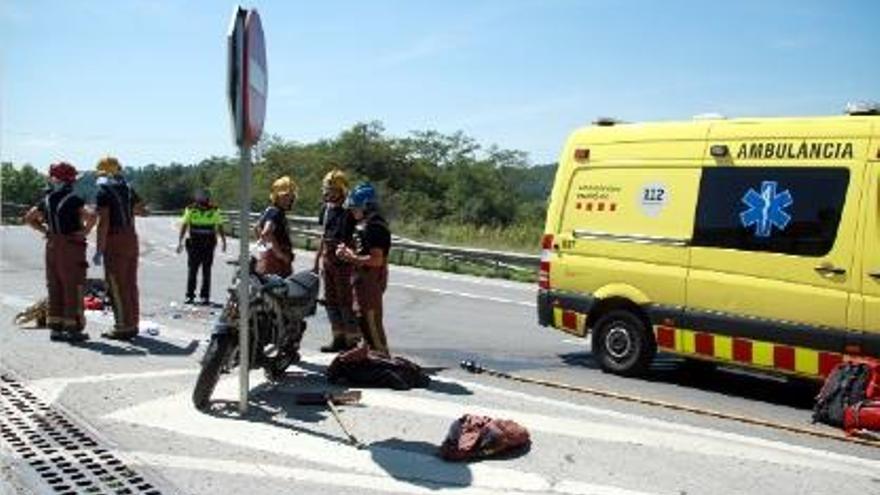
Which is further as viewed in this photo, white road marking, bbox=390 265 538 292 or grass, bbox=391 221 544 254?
grass, bbox=391 221 544 254

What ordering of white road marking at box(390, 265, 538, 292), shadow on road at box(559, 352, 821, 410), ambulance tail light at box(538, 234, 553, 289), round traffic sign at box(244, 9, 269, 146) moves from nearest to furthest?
1. round traffic sign at box(244, 9, 269, 146)
2. shadow on road at box(559, 352, 821, 410)
3. ambulance tail light at box(538, 234, 553, 289)
4. white road marking at box(390, 265, 538, 292)

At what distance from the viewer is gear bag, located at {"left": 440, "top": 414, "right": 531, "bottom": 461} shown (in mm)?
5914

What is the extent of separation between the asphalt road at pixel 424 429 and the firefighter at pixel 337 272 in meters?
0.57

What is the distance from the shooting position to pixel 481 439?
5.99m

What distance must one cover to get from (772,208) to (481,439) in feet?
12.7

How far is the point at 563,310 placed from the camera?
408 inches

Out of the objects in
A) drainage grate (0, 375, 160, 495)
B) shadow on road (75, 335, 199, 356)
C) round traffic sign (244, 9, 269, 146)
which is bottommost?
drainage grate (0, 375, 160, 495)

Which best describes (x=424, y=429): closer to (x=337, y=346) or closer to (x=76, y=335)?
(x=337, y=346)

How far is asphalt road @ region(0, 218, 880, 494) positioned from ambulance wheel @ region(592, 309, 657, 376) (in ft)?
0.70

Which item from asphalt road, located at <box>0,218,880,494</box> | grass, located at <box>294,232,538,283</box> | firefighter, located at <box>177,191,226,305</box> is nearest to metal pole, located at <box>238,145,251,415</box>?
asphalt road, located at <box>0,218,880,494</box>

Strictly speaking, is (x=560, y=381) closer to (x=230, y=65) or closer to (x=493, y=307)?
(x=230, y=65)

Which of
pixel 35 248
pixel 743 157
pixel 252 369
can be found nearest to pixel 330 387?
pixel 252 369

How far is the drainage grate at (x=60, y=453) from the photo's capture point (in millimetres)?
5449

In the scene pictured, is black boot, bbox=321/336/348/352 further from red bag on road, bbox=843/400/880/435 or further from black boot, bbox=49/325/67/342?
red bag on road, bbox=843/400/880/435
